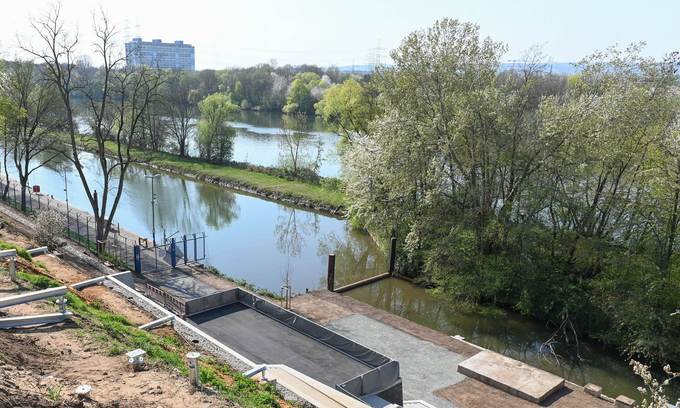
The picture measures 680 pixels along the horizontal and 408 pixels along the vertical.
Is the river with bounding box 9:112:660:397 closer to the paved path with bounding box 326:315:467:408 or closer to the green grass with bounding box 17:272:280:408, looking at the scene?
the paved path with bounding box 326:315:467:408

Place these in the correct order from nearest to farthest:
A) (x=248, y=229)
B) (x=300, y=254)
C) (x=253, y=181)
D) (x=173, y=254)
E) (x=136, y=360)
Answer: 1. (x=136, y=360)
2. (x=173, y=254)
3. (x=300, y=254)
4. (x=248, y=229)
5. (x=253, y=181)

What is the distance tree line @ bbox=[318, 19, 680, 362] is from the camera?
1836 cm

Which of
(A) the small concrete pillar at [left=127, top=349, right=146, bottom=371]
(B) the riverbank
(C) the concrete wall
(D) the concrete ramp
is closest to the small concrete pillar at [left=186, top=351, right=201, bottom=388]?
(A) the small concrete pillar at [left=127, top=349, right=146, bottom=371]

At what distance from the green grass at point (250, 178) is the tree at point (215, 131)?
1.62 metres

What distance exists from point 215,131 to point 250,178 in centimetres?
969

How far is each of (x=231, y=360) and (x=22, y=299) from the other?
484cm

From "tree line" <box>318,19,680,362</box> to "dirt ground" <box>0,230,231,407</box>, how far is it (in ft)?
47.6

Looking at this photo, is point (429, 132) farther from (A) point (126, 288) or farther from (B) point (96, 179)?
(B) point (96, 179)

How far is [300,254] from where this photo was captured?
3025cm

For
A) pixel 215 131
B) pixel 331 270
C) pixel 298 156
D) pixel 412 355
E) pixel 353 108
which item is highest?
pixel 353 108

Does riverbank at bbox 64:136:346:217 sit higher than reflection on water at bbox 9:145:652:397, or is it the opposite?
riverbank at bbox 64:136:346:217

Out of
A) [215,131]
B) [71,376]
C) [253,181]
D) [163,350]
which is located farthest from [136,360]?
[215,131]

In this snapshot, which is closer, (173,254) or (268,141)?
(173,254)

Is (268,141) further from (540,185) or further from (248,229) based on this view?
(540,185)
